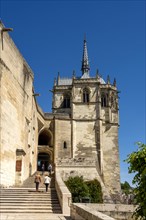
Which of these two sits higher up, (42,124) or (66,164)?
(42,124)

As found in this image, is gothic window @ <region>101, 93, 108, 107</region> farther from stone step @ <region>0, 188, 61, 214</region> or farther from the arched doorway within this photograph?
stone step @ <region>0, 188, 61, 214</region>

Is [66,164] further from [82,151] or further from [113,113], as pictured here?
[113,113]

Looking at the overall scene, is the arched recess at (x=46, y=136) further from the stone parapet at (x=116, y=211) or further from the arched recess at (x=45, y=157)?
the stone parapet at (x=116, y=211)

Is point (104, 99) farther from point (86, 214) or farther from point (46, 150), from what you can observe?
point (86, 214)

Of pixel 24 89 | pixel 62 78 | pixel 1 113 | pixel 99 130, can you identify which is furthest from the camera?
pixel 62 78

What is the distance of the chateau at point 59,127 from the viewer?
20.9m

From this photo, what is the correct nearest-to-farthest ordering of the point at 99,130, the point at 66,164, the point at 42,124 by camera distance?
the point at 66,164
the point at 42,124
the point at 99,130

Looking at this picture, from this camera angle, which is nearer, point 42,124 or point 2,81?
point 2,81

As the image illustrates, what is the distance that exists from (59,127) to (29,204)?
988 inches

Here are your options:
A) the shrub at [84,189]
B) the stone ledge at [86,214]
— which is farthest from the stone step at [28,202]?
the shrub at [84,189]

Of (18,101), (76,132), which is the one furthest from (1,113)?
(76,132)

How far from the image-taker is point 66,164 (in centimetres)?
3075

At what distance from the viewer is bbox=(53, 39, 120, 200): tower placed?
38281 mm

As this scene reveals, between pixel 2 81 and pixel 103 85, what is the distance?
90.4 feet
